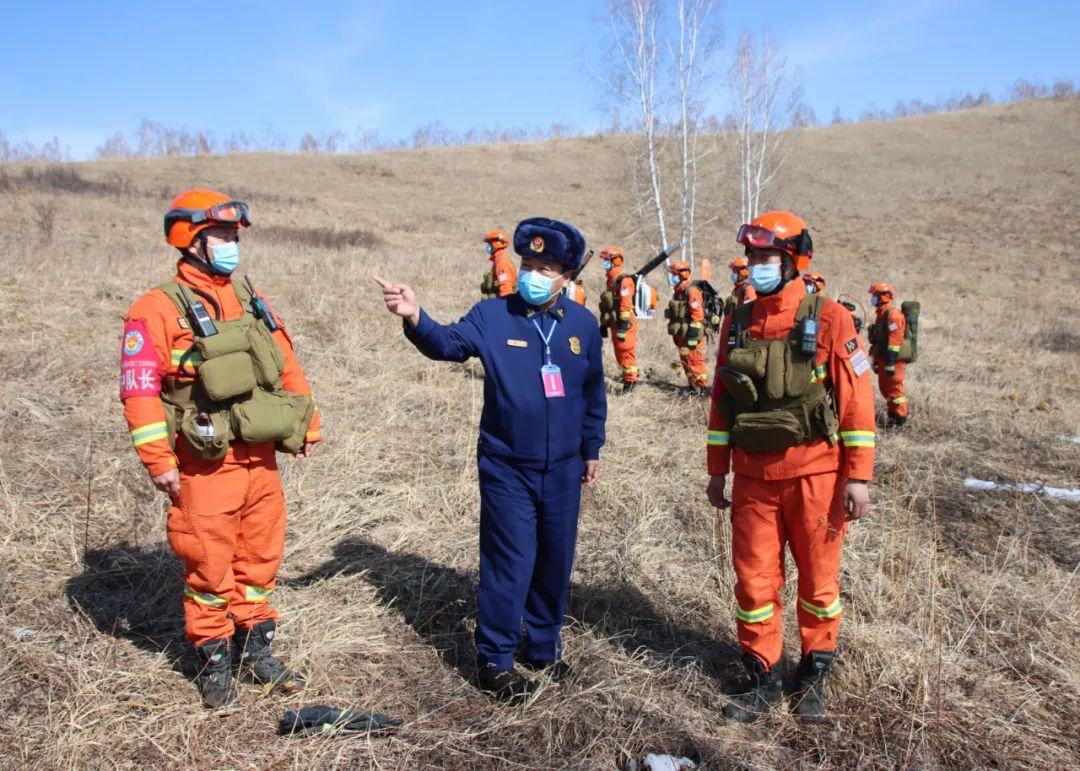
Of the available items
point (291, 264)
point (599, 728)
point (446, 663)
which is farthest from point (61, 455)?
point (291, 264)

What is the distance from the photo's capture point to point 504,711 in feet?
10.0

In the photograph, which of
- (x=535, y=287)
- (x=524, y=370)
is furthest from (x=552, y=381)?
(x=535, y=287)

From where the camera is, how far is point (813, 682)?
3.04 meters

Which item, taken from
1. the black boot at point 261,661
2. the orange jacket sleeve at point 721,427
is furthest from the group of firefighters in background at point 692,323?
the black boot at point 261,661

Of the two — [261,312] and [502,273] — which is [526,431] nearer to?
[261,312]

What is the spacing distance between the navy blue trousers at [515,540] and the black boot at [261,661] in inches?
34.2

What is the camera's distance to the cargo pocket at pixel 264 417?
2910mm

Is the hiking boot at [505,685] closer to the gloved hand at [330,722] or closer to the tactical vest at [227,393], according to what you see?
the gloved hand at [330,722]

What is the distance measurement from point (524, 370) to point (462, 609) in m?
1.60

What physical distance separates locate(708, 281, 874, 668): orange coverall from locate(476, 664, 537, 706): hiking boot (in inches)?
39.4

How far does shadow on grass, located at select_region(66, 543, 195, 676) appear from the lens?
3.51 metres

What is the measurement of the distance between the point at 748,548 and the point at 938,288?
81.5 ft

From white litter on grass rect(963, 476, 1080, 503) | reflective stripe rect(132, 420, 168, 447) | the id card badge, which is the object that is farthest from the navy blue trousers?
→ white litter on grass rect(963, 476, 1080, 503)

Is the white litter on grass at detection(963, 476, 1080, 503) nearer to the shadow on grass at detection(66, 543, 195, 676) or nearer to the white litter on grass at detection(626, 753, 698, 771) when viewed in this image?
the white litter on grass at detection(626, 753, 698, 771)
